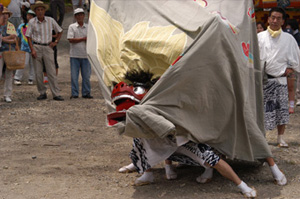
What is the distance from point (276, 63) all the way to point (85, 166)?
2.78m

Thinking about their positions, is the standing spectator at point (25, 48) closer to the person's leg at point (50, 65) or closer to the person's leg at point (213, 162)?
the person's leg at point (50, 65)

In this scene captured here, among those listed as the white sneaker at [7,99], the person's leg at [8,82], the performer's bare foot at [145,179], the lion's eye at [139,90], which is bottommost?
the white sneaker at [7,99]

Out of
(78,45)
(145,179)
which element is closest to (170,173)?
(145,179)

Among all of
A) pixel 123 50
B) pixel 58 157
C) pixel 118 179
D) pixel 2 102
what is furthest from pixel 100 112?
pixel 123 50

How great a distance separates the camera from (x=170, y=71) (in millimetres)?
4363

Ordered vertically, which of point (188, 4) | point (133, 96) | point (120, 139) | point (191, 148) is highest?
point (188, 4)

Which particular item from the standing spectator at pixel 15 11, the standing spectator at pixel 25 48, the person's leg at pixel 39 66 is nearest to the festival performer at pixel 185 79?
the person's leg at pixel 39 66

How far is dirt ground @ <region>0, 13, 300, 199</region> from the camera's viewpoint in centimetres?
496

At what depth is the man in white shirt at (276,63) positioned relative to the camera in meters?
6.56

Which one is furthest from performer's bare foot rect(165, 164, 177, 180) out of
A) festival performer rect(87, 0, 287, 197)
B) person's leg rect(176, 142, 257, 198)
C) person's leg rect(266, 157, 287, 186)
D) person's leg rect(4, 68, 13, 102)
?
person's leg rect(4, 68, 13, 102)

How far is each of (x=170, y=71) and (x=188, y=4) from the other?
937mm

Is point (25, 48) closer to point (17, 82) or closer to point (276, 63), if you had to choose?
point (17, 82)

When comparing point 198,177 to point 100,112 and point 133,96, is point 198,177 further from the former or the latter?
point 100,112

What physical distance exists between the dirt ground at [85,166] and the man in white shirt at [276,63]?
506mm
